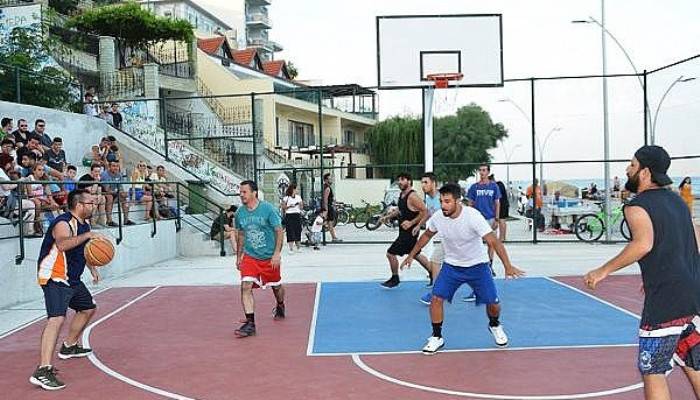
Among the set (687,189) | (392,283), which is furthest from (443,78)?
(687,189)

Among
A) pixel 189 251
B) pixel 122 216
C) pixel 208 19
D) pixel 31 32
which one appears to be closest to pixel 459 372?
pixel 122 216

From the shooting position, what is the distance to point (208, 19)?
69.9m

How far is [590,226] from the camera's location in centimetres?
1956

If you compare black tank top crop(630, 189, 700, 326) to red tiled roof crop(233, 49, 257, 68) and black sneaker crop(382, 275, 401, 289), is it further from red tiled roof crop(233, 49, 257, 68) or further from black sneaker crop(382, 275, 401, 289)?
red tiled roof crop(233, 49, 257, 68)

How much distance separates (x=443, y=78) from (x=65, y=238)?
395 inches

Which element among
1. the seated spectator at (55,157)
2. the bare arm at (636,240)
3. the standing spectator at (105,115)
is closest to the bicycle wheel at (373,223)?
the standing spectator at (105,115)

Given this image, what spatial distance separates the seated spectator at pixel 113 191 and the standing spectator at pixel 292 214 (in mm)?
A: 3768

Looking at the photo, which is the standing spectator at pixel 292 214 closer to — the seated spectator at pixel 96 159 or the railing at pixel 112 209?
the railing at pixel 112 209

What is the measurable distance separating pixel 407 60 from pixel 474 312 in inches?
289

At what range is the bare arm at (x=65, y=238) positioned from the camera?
6488mm

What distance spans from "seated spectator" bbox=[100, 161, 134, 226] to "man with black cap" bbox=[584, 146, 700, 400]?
1120 cm

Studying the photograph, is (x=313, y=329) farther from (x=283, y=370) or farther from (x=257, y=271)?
(x=283, y=370)

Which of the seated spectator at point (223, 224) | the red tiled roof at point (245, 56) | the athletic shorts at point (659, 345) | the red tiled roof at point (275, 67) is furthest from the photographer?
the red tiled roof at point (275, 67)

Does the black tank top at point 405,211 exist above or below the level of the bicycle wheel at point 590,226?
above
